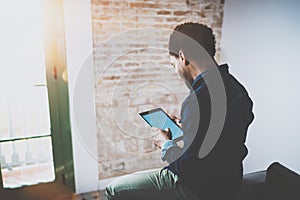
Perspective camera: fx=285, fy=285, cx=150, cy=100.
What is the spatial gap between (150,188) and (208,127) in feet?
1.79

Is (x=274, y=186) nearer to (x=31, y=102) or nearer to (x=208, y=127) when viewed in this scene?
(x=208, y=127)

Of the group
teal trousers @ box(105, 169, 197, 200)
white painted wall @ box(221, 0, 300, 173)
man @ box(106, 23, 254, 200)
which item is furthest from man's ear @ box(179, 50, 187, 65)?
white painted wall @ box(221, 0, 300, 173)

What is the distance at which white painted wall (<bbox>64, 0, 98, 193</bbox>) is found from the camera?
5.84 ft

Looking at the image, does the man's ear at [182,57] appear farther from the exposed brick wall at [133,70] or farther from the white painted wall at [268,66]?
the white painted wall at [268,66]

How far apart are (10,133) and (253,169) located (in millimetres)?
1960

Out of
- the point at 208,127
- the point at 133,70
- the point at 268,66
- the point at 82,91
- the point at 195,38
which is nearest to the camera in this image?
the point at 208,127

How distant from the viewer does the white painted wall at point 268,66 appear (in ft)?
6.99

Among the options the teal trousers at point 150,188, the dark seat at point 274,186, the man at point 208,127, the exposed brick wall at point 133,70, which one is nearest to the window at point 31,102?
the exposed brick wall at point 133,70

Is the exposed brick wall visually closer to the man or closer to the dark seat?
the man

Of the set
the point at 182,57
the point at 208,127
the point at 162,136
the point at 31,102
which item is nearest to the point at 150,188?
the point at 162,136

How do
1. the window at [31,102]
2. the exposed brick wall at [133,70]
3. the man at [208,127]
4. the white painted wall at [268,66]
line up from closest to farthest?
the man at [208,127] < the window at [31,102] < the exposed brick wall at [133,70] < the white painted wall at [268,66]

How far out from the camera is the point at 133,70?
201cm

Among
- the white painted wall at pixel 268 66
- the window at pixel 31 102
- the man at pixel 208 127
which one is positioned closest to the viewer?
the man at pixel 208 127

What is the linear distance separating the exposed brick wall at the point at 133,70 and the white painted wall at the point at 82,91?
5 centimetres
